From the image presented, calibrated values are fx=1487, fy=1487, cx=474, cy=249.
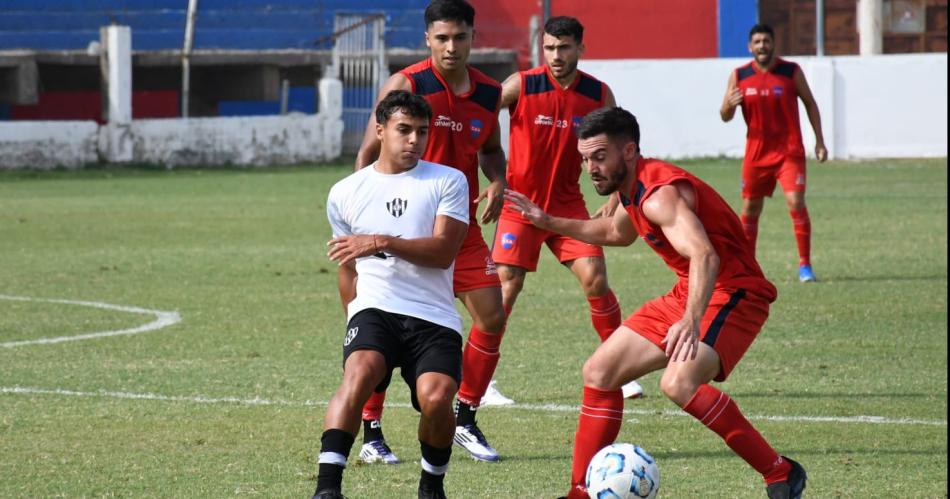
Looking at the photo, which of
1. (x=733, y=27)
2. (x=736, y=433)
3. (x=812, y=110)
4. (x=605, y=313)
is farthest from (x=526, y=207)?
(x=733, y=27)

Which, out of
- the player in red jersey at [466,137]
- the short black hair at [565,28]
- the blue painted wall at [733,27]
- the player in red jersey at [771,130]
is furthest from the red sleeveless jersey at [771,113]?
the blue painted wall at [733,27]

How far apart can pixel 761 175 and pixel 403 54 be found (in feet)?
69.8

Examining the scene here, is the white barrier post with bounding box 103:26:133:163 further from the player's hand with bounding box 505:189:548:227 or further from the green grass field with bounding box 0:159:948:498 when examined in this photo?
the player's hand with bounding box 505:189:548:227

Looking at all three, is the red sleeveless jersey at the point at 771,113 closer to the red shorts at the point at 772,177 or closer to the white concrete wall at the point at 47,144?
the red shorts at the point at 772,177

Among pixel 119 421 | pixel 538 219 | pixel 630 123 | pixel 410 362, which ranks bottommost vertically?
pixel 119 421

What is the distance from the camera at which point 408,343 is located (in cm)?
606

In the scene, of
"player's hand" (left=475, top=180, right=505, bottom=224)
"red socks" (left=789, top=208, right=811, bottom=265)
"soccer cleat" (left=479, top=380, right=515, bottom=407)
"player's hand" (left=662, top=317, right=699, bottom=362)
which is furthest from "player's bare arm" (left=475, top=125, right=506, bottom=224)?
"red socks" (left=789, top=208, right=811, bottom=265)

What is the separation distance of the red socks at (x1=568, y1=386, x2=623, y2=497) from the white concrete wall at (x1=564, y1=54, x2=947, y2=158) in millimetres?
24643

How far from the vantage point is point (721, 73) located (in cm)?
3122

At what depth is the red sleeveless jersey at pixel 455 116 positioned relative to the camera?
7.41m

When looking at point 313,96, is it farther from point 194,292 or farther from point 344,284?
point 344,284

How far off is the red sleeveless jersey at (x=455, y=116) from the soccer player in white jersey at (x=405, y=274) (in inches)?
40.2

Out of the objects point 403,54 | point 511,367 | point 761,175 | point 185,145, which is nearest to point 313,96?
point 403,54

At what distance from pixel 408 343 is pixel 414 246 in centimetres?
40
